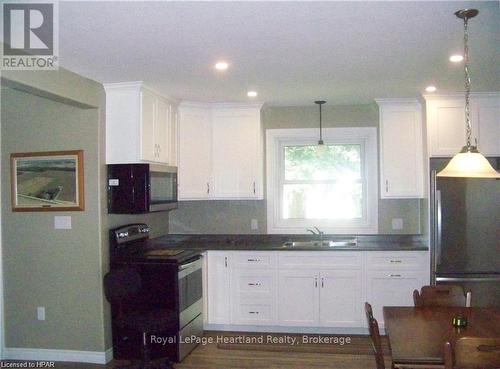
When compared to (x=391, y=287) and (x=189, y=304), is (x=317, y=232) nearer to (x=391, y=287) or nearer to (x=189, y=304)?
(x=391, y=287)

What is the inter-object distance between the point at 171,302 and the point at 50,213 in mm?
1241

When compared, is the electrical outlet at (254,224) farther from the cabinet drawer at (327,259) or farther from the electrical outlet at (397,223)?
the electrical outlet at (397,223)

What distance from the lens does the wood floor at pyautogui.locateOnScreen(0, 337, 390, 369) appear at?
387cm

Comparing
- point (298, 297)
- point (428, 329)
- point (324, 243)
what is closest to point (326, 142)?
point (324, 243)

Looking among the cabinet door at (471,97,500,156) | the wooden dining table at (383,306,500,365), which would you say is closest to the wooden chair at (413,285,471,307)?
the wooden dining table at (383,306,500,365)

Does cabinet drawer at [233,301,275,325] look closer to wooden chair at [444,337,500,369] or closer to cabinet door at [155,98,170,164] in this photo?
cabinet door at [155,98,170,164]

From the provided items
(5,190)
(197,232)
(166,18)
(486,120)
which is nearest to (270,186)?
(197,232)

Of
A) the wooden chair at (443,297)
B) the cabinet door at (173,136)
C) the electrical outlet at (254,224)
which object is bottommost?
the wooden chair at (443,297)

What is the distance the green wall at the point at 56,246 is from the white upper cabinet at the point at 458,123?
2.97 metres

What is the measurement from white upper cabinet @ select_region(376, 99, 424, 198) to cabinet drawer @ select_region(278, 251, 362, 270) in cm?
73

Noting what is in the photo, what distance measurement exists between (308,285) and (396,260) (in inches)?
32.9

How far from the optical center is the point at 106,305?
400 centimetres

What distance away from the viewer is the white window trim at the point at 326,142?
5.18m

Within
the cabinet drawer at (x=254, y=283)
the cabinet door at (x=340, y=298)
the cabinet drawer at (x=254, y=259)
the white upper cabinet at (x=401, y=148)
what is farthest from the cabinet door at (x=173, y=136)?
the white upper cabinet at (x=401, y=148)
